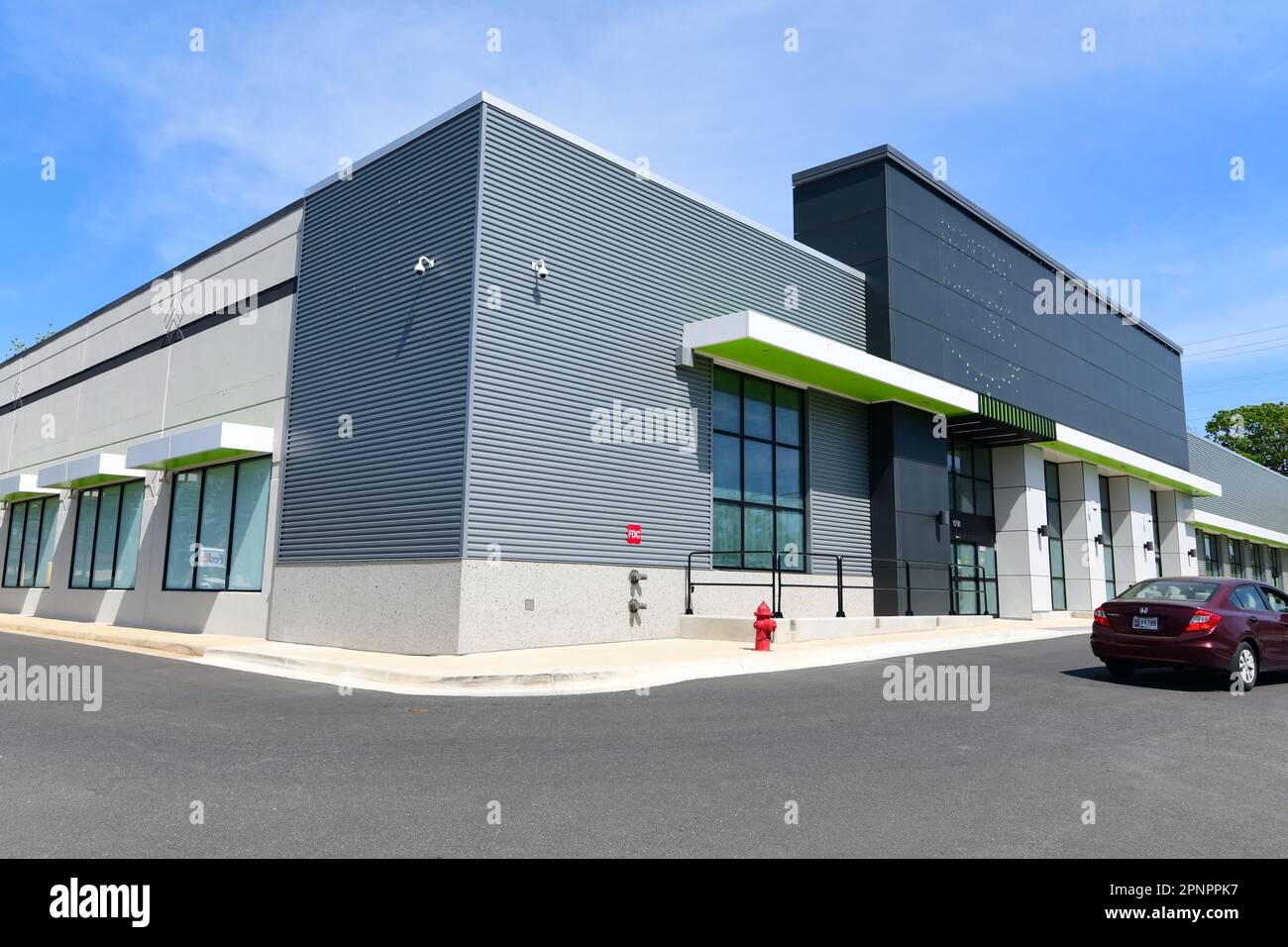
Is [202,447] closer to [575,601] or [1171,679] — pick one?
[575,601]

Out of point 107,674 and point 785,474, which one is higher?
point 785,474

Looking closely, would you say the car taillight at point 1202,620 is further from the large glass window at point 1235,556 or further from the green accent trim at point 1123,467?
Result: the large glass window at point 1235,556

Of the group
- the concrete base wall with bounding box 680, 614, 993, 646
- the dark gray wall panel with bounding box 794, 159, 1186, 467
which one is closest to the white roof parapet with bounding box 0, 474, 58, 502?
the concrete base wall with bounding box 680, 614, 993, 646

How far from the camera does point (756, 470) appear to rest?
19172 millimetres

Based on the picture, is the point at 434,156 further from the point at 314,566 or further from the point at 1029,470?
the point at 1029,470

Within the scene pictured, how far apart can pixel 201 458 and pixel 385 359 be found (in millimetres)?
6680

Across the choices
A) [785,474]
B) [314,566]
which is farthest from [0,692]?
[785,474]

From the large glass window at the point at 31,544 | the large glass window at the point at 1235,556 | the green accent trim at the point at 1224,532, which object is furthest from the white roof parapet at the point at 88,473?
the large glass window at the point at 1235,556

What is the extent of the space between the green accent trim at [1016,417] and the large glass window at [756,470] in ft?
19.4

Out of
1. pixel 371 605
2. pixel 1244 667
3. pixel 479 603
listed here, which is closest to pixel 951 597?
pixel 1244 667

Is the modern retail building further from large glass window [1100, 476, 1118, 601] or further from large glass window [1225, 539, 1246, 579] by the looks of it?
large glass window [1225, 539, 1246, 579]

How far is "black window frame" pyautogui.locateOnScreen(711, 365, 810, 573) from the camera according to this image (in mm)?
18391

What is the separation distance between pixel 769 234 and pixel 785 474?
531 cm

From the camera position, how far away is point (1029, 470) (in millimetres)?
27016
